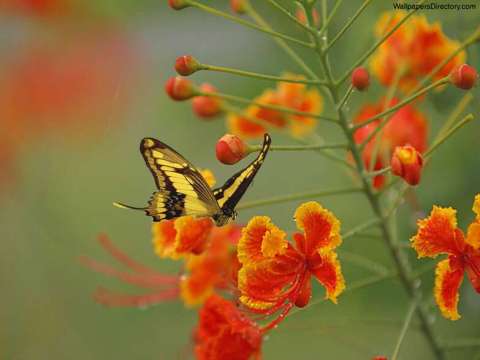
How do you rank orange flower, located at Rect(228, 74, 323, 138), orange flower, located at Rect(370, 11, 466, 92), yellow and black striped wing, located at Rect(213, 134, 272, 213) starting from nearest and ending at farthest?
yellow and black striped wing, located at Rect(213, 134, 272, 213) < orange flower, located at Rect(370, 11, 466, 92) < orange flower, located at Rect(228, 74, 323, 138)

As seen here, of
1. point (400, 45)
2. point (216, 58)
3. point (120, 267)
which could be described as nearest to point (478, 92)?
point (400, 45)

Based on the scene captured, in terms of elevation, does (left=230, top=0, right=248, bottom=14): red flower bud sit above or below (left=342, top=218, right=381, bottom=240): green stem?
above

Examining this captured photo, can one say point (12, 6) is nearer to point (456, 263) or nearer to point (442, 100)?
point (442, 100)

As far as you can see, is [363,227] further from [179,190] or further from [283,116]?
Result: [283,116]

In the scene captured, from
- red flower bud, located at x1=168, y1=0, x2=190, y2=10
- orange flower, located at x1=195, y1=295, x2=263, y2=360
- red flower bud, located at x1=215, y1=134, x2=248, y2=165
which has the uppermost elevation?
red flower bud, located at x1=168, y1=0, x2=190, y2=10

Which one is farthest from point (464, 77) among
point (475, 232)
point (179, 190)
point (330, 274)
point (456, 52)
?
point (179, 190)

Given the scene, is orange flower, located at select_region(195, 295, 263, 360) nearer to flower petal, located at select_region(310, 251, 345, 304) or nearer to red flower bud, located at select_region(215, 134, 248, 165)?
flower petal, located at select_region(310, 251, 345, 304)

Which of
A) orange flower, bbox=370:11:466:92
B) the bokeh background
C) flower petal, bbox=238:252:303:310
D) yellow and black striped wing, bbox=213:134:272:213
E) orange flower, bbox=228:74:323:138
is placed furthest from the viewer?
the bokeh background

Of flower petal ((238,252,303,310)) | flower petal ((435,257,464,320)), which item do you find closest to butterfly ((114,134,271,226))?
flower petal ((238,252,303,310))
